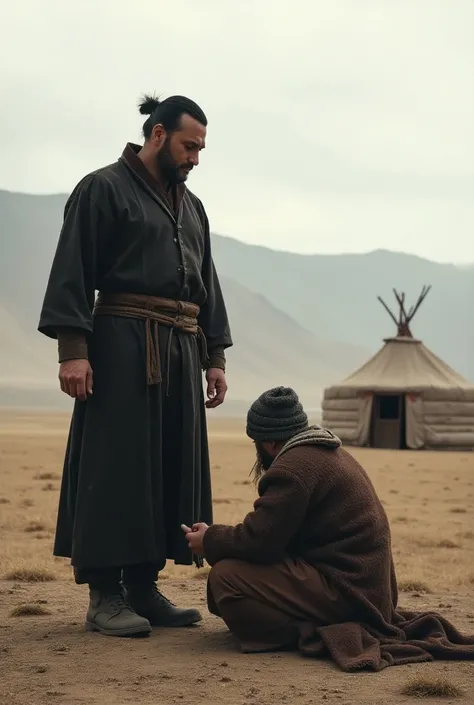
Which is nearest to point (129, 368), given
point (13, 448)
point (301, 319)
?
point (13, 448)

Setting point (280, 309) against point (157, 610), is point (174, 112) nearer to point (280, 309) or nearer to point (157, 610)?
point (157, 610)

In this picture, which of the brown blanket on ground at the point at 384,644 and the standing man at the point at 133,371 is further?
the standing man at the point at 133,371

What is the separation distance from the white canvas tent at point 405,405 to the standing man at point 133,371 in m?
17.7

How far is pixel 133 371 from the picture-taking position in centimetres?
433

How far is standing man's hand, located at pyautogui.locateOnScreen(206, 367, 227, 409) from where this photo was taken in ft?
15.6

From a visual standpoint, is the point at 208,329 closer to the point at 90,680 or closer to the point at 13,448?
the point at 90,680

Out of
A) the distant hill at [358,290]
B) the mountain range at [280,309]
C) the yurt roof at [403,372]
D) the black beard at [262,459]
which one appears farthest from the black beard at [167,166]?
the distant hill at [358,290]

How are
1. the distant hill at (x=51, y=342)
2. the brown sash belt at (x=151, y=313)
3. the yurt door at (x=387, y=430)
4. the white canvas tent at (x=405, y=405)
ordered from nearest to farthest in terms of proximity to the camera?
the brown sash belt at (x=151, y=313)
the white canvas tent at (x=405, y=405)
the yurt door at (x=387, y=430)
the distant hill at (x=51, y=342)

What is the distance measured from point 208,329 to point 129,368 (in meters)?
0.64

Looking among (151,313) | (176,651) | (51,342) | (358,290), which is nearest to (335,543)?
(176,651)

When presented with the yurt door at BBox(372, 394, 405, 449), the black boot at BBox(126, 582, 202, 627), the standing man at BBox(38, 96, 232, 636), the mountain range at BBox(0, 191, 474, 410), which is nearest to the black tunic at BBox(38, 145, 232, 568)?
the standing man at BBox(38, 96, 232, 636)

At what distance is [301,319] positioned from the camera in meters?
141

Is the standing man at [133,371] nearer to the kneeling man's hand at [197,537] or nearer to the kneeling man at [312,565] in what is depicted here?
the kneeling man's hand at [197,537]

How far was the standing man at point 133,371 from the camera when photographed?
4223 mm
